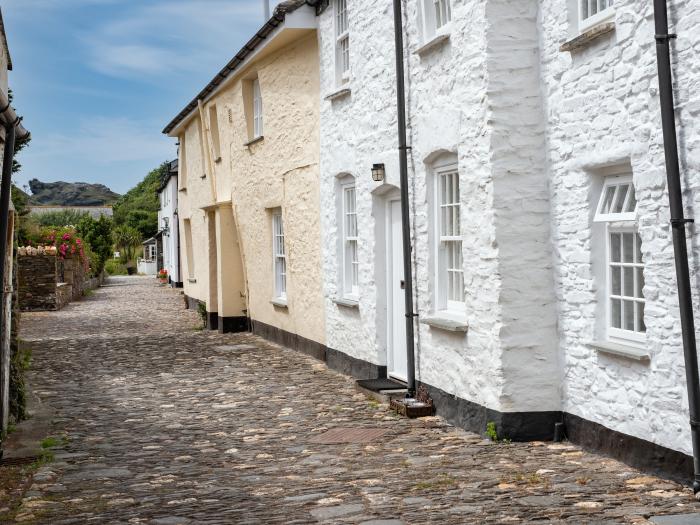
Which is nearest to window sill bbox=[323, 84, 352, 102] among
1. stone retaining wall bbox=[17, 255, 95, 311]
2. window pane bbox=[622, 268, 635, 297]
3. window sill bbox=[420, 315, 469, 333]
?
window sill bbox=[420, 315, 469, 333]

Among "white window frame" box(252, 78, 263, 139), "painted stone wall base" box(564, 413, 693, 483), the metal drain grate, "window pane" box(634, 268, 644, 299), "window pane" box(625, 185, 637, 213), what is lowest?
the metal drain grate

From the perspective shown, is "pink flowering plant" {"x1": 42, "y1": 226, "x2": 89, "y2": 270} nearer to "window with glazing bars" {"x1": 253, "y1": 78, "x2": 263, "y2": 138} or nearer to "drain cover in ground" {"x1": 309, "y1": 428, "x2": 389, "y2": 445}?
"window with glazing bars" {"x1": 253, "y1": 78, "x2": 263, "y2": 138}

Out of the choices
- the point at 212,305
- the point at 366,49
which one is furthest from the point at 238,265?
the point at 366,49

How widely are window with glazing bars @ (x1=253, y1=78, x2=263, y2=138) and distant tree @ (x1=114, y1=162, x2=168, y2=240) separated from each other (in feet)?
249

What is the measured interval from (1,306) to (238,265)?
13.0 meters

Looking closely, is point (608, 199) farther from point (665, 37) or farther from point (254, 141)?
point (254, 141)

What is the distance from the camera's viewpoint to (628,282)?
24.5 feet

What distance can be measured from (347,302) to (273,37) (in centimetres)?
486

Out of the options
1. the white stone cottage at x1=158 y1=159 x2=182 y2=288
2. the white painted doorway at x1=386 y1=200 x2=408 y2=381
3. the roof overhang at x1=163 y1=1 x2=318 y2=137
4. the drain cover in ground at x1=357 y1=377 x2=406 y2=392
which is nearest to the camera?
the drain cover in ground at x1=357 y1=377 x2=406 y2=392

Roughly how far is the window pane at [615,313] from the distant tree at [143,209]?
87.9 metres

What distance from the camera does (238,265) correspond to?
21.4m

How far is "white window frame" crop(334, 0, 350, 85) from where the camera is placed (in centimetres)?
1335

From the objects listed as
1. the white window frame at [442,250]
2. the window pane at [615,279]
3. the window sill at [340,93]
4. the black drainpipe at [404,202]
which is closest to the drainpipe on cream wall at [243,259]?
the window sill at [340,93]

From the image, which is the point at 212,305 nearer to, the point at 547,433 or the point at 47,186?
the point at 547,433
